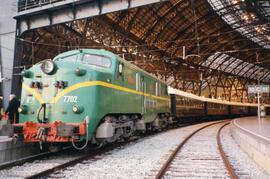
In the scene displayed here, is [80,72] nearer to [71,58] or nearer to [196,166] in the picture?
[71,58]

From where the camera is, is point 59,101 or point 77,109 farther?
point 59,101

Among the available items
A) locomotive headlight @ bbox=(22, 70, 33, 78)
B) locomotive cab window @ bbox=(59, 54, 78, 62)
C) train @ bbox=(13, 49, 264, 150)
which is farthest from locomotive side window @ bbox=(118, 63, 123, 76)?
locomotive headlight @ bbox=(22, 70, 33, 78)

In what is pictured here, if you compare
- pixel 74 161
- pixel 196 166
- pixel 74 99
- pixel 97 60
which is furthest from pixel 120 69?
pixel 196 166

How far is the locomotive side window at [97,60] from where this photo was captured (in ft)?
35.0

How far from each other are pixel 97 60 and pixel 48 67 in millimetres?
1718

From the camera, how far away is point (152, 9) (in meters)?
33.3

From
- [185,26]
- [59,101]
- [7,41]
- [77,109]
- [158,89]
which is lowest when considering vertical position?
[77,109]

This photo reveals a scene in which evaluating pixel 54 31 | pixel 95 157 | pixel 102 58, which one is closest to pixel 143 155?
pixel 95 157

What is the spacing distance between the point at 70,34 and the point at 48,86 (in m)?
20.8

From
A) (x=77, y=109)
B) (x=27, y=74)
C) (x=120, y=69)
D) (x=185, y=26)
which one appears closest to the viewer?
(x=77, y=109)

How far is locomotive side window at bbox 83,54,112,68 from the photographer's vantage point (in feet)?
35.0

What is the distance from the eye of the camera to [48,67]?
9.84m

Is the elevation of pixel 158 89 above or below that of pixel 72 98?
above

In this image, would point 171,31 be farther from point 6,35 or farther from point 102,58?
point 102,58
